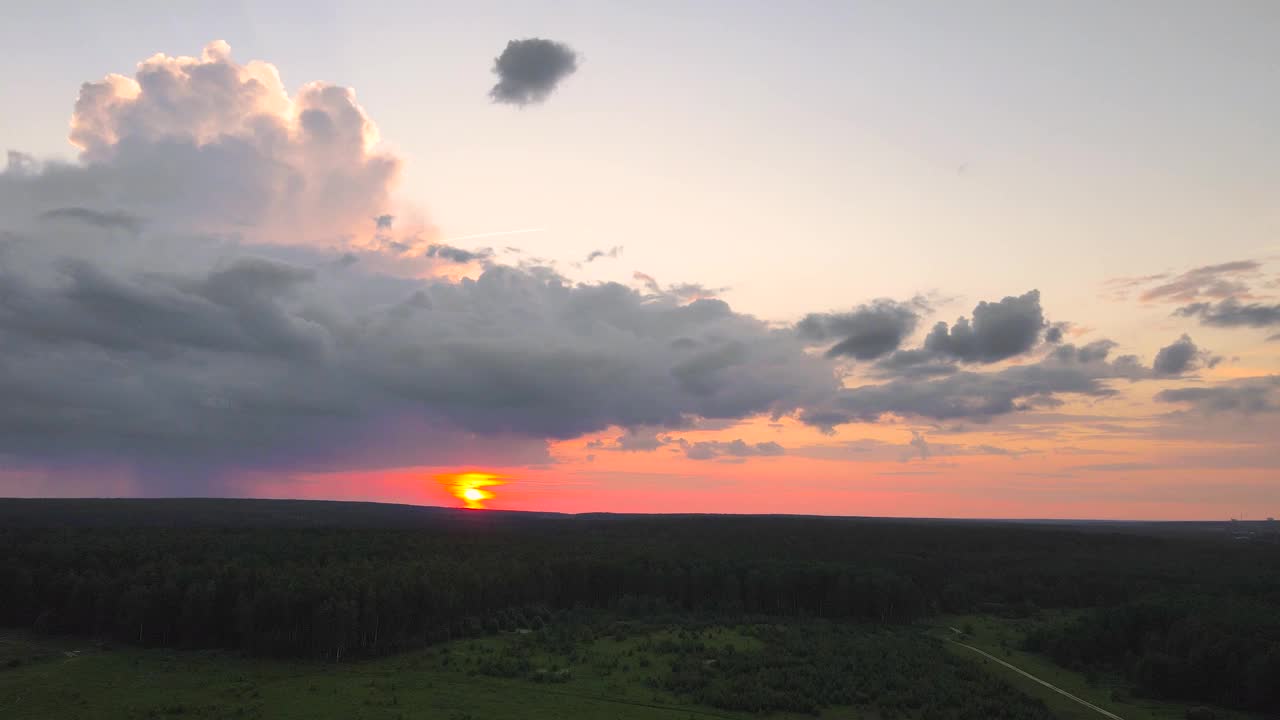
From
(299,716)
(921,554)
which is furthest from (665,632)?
(921,554)

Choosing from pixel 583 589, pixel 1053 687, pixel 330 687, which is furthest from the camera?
pixel 583 589

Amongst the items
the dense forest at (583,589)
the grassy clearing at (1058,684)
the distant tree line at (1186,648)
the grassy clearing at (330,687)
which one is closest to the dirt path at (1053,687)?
the grassy clearing at (1058,684)

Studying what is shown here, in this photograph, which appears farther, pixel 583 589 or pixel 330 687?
pixel 583 589

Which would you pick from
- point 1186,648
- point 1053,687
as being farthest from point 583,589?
point 1186,648

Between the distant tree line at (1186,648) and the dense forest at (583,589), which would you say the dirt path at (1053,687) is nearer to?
the distant tree line at (1186,648)

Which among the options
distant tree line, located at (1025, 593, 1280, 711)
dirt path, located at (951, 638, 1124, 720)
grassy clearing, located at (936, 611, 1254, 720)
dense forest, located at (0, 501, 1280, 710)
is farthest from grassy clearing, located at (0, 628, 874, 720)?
distant tree line, located at (1025, 593, 1280, 711)

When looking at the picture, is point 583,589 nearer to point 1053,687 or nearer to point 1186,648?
point 1053,687

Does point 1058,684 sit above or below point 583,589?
below

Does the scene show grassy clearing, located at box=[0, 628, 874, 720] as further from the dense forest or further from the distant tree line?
the distant tree line
